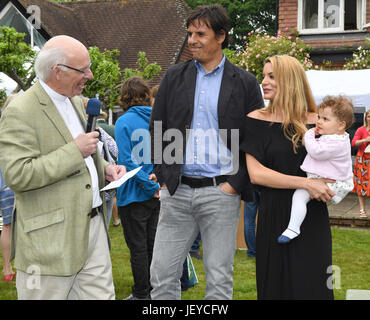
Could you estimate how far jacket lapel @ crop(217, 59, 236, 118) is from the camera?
3.84 meters

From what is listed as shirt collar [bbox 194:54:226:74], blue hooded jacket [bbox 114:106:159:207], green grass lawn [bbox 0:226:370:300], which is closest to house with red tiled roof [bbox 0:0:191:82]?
green grass lawn [bbox 0:226:370:300]

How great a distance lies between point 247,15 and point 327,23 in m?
18.2

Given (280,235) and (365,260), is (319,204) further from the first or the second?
(365,260)

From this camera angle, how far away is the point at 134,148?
5.59 metres

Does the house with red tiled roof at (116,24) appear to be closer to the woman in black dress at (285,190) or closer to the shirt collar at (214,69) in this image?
the shirt collar at (214,69)

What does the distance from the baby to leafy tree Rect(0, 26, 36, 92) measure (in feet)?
40.7

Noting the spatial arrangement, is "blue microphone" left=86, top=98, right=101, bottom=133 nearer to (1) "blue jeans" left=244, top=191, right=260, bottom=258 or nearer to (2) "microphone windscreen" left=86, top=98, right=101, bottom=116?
(2) "microphone windscreen" left=86, top=98, right=101, bottom=116

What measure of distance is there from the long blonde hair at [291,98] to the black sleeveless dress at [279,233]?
0.07 meters

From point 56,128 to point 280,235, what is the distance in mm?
1583

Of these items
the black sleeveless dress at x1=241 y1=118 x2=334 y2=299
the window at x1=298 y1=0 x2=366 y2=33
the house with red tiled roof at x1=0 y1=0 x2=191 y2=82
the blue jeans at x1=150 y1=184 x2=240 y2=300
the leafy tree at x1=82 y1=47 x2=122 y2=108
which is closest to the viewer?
the black sleeveless dress at x1=241 y1=118 x2=334 y2=299

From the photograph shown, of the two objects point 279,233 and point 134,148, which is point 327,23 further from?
point 279,233

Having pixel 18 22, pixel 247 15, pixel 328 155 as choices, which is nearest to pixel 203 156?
pixel 328 155

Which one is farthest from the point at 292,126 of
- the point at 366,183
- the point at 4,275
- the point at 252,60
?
the point at 252,60

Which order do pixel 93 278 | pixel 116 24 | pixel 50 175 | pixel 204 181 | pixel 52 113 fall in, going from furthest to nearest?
1. pixel 116 24
2. pixel 204 181
3. pixel 93 278
4. pixel 52 113
5. pixel 50 175
